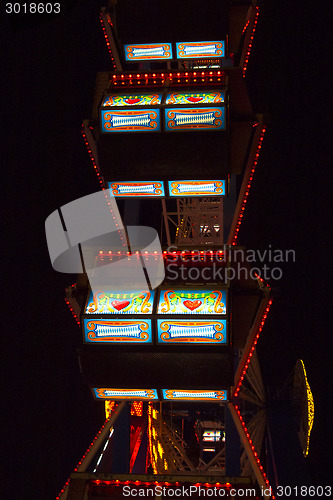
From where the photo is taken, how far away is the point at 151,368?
707cm

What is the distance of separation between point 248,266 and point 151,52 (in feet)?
20.9

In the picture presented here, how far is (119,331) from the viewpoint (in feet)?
23.1

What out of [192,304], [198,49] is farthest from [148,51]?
[192,304]

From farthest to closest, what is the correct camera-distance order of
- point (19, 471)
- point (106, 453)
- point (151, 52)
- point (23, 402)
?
point (151, 52) < point (106, 453) < point (23, 402) < point (19, 471)

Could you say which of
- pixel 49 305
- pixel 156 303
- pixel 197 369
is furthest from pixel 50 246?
pixel 197 369

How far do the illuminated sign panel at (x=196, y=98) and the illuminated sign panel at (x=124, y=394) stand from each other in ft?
18.0

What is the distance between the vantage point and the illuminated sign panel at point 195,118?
741 centimetres

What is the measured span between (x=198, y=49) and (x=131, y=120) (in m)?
3.97

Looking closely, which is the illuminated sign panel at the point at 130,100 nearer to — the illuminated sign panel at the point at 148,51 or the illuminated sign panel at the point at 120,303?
the illuminated sign panel at the point at 148,51

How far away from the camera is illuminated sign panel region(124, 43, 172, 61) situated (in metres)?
10.2

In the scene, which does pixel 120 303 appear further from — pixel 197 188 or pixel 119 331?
pixel 197 188

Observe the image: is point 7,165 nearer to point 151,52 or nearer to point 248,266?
point 248,266

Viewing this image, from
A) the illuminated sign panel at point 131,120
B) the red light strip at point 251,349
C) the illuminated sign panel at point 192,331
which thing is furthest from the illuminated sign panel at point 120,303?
the illuminated sign panel at point 131,120

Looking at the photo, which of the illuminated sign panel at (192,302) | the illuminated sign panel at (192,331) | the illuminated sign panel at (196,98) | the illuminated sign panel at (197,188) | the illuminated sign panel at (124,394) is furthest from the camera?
the illuminated sign panel at (197,188)
